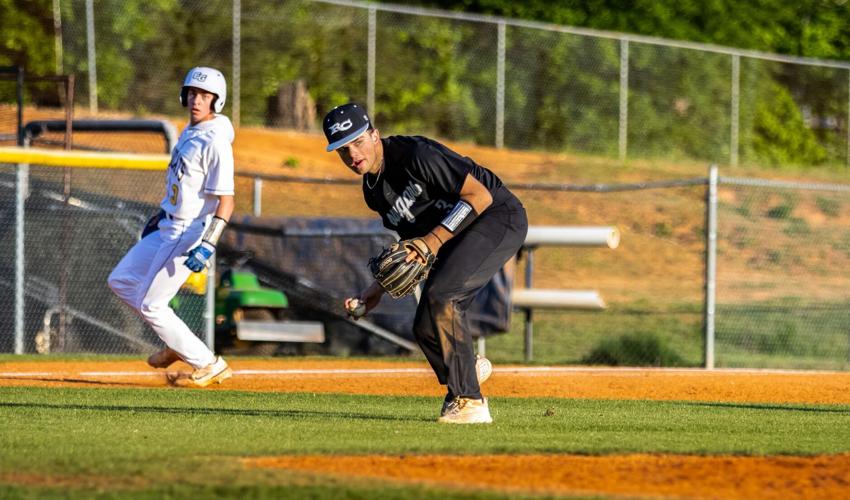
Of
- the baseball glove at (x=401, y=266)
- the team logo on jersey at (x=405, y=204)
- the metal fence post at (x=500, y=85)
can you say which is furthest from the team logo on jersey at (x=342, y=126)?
the metal fence post at (x=500, y=85)

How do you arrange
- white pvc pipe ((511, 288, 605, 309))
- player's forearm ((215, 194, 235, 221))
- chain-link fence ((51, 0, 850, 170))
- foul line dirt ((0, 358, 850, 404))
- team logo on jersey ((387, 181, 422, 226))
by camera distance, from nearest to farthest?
1. team logo on jersey ((387, 181, 422, 226))
2. player's forearm ((215, 194, 235, 221))
3. foul line dirt ((0, 358, 850, 404))
4. white pvc pipe ((511, 288, 605, 309))
5. chain-link fence ((51, 0, 850, 170))

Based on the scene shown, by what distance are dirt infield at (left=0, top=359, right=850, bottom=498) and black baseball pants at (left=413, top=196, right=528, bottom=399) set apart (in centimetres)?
120

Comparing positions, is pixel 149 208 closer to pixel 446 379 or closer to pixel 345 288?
pixel 345 288

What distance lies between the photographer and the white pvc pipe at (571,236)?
15141 mm

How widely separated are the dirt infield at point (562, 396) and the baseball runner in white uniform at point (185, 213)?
109cm

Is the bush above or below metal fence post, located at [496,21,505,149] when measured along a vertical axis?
below

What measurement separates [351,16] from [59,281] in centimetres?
1307

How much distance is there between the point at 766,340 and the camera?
19.6 metres

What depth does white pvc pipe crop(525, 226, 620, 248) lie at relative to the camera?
1514cm

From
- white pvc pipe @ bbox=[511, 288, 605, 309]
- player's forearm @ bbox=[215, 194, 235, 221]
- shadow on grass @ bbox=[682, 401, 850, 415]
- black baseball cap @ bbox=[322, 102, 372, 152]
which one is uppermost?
black baseball cap @ bbox=[322, 102, 372, 152]

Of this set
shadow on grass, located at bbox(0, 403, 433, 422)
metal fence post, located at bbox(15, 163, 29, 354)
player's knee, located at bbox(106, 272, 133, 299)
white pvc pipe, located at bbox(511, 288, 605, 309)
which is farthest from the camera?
white pvc pipe, located at bbox(511, 288, 605, 309)

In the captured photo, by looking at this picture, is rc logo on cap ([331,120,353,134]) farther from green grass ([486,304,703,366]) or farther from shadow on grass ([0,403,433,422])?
green grass ([486,304,703,366])

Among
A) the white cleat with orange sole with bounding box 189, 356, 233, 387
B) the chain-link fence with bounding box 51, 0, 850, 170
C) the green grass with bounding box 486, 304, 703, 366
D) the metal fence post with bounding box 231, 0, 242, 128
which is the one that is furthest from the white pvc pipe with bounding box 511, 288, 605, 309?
the metal fence post with bounding box 231, 0, 242, 128

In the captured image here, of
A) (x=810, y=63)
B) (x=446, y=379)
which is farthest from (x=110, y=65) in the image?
(x=446, y=379)
